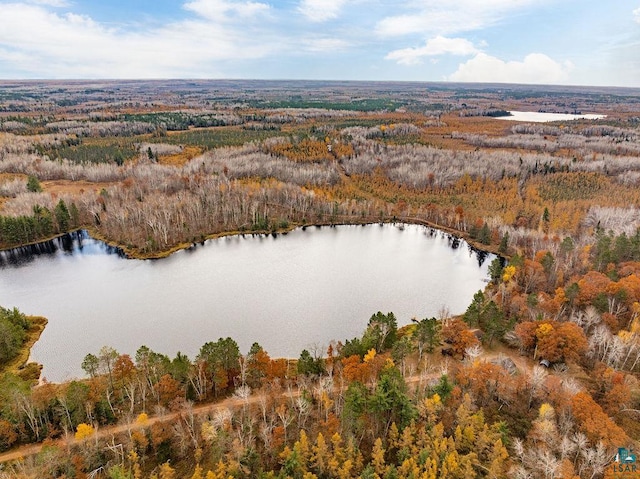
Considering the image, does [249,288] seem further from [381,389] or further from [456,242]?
[456,242]

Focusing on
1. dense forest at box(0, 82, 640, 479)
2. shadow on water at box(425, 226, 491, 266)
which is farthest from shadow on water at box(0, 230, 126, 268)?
shadow on water at box(425, 226, 491, 266)

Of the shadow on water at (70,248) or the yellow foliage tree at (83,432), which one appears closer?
the yellow foliage tree at (83,432)

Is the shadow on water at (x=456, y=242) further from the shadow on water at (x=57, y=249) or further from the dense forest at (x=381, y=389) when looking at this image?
the shadow on water at (x=57, y=249)

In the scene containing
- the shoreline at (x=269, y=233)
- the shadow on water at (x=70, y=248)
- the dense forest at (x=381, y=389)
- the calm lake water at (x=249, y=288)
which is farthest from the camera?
the shoreline at (x=269, y=233)

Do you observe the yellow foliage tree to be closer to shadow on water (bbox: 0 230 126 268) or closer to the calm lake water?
the calm lake water

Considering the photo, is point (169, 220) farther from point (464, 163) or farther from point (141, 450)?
point (464, 163)

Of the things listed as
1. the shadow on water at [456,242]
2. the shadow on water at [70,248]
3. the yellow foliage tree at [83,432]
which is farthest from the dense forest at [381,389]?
the shadow on water at [456,242]

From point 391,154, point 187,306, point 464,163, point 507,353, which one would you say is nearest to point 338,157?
point 391,154
